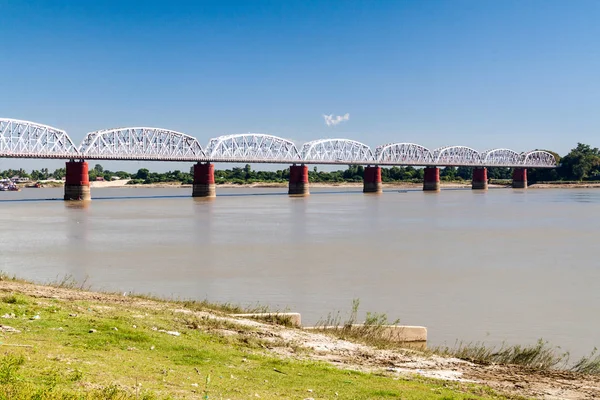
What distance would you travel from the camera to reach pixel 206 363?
10.6m

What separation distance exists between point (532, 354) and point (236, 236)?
109 feet

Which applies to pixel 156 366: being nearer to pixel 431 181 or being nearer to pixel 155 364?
pixel 155 364

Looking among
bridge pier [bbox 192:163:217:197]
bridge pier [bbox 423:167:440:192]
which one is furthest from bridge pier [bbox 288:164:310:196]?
bridge pier [bbox 423:167:440:192]

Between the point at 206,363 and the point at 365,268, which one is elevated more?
the point at 206,363

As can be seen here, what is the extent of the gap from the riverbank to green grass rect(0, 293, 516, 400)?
0.02 meters

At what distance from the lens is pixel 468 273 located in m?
28.0

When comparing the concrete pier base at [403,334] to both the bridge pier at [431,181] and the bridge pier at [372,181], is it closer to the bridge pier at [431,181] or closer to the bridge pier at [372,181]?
the bridge pier at [372,181]

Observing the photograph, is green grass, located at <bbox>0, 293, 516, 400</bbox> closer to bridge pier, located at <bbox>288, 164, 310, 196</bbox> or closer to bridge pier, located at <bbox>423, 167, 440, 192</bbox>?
bridge pier, located at <bbox>288, 164, 310, 196</bbox>

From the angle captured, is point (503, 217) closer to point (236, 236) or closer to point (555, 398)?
point (236, 236)

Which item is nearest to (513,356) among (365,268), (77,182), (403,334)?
(403,334)

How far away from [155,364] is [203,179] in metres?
116

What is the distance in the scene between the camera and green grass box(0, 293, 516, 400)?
325 inches

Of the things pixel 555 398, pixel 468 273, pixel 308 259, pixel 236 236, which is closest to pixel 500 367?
pixel 555 398

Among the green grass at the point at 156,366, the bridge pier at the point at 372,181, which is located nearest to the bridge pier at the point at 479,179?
the bridge pier at the point at 372,181
